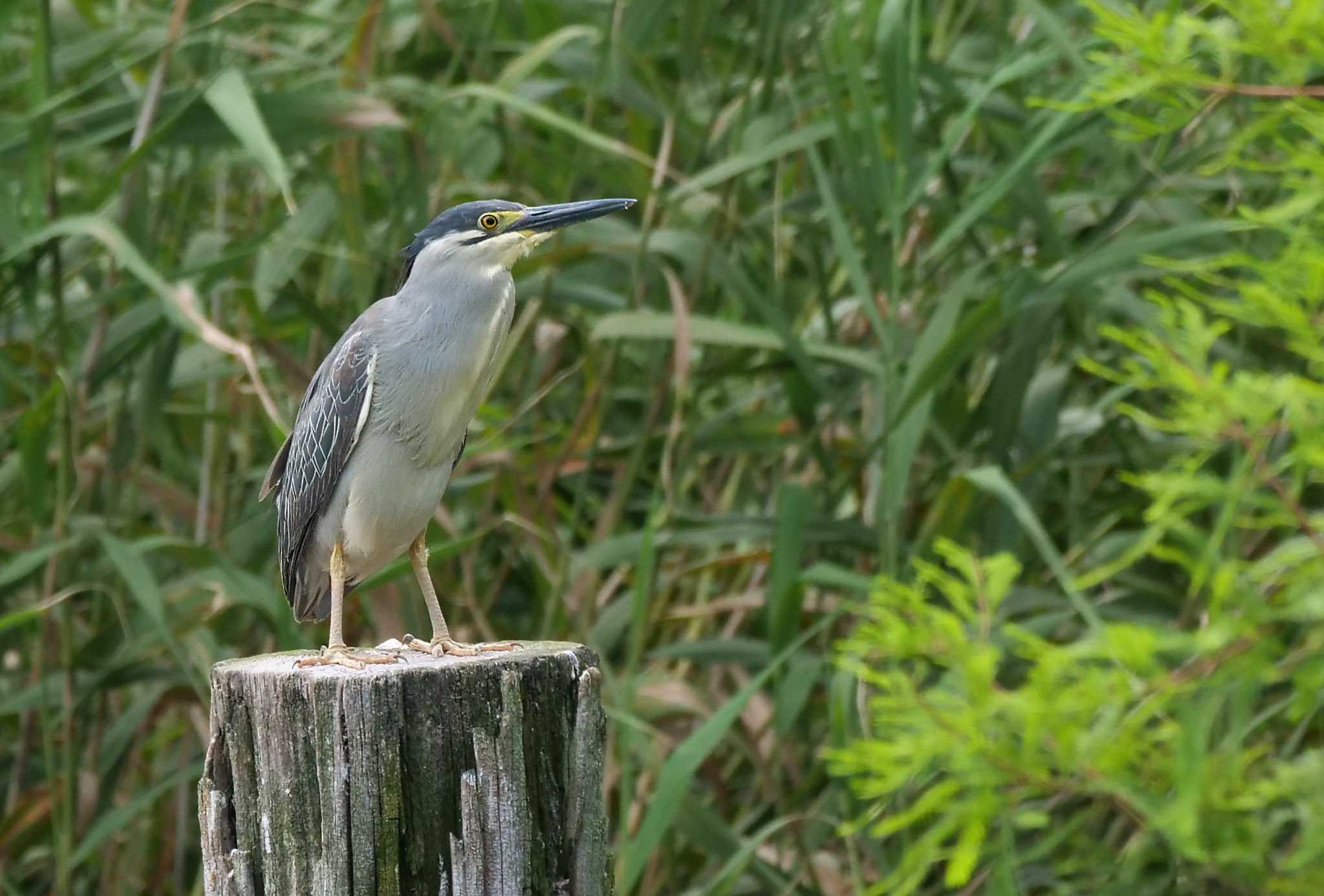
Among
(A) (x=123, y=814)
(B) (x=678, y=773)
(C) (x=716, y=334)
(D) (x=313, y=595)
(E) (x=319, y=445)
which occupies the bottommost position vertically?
(A) (x=123, y=814)

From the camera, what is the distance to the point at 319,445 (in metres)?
3.08

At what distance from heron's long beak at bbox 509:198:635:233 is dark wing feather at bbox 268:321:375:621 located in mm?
408

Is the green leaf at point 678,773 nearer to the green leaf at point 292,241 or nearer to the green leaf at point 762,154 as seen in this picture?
the green leaf at point 762,154

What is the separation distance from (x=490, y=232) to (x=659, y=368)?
113 cm

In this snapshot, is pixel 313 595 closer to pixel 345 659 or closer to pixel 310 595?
pixel 310 595

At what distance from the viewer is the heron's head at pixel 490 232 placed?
9.66 ft

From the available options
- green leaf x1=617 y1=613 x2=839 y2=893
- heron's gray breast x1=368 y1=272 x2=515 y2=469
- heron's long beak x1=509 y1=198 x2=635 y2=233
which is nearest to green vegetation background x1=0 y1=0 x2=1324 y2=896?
green leaf x1=617 y1=613 x2=839 y2=893

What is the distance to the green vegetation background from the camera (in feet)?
10.9

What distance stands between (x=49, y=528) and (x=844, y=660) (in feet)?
8.97

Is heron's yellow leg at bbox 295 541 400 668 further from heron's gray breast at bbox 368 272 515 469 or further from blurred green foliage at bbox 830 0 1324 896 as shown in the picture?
blurred green foliage at bbox 830 0 1324 896

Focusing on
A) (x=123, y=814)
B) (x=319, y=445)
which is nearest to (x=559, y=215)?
(x=319, y=445)

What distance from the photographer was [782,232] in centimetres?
434

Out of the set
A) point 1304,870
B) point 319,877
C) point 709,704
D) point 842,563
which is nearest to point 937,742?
point 1304,870

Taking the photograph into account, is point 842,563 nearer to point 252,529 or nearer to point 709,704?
point 709,704
